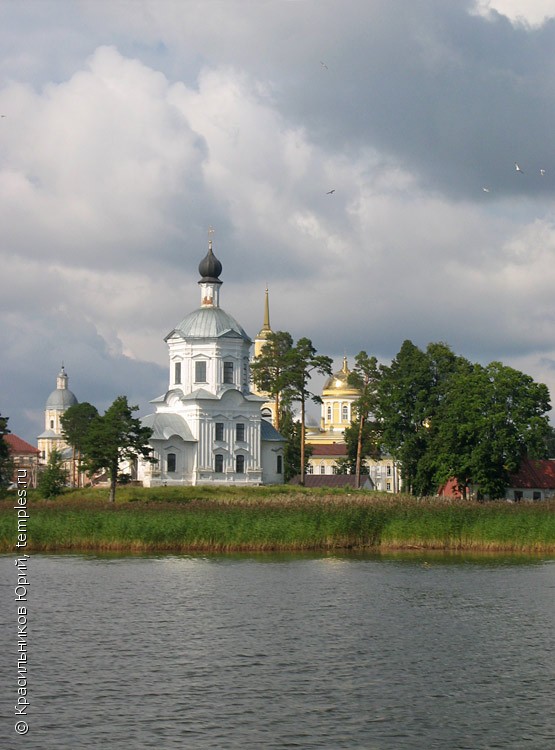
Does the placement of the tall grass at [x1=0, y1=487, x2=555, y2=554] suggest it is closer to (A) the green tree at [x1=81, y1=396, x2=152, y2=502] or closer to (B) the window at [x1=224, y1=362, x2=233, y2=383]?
(A) the green tree at [x1=81, y1=396, x2=152, y2=502]

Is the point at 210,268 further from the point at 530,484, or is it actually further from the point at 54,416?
the point at 54,416

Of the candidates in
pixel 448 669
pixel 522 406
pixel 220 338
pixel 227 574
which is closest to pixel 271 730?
pixel 448 669

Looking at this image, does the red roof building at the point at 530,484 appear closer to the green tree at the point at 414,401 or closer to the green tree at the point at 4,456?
the green tree at the point at 414,401

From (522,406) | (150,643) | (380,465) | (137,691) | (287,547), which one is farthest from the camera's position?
(380,465)

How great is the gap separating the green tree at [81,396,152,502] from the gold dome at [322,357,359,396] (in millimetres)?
79938

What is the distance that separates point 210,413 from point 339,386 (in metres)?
71.4

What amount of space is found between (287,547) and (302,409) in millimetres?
43754

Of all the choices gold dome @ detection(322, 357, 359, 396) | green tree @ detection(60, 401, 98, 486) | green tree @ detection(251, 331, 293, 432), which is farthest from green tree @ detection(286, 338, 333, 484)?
gold dome @ detection(322, 357, 359, 396)

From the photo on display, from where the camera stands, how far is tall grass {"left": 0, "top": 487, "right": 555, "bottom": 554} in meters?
42.0

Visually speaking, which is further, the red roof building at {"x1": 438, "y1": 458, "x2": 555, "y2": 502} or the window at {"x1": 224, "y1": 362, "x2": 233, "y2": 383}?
the window at {"x1": 224, "y1": 362, "x2": 233, "y2": 383}

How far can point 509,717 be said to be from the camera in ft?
61.4

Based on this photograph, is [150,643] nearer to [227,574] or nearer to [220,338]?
[227,574]

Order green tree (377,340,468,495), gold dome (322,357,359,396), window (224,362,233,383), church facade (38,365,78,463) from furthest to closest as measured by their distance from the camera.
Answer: church facade (38,365,78,463) → gold dome (322,357,359,396) → window (224,362,233,383) → green tree (377,340,468,495)

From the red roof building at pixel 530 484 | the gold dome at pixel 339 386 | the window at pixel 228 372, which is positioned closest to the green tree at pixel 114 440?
the window at pixel 228 372
